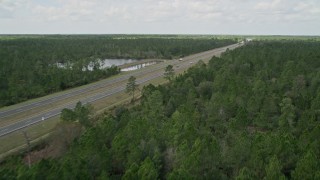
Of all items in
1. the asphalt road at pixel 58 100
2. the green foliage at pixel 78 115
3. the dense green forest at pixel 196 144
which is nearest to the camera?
the dense green forest at pixel 196 144

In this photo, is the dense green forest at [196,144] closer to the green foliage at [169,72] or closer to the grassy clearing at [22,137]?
the grassy clearing at [22,137]

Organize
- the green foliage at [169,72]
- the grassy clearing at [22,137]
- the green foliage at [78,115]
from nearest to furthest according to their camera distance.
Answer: the grassy clearing at [22,137] < the green foliage at [78,115] < the green foliage at [169,72]

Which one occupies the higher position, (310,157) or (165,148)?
(310,157)

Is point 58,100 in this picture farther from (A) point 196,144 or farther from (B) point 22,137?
(A) point 196,144

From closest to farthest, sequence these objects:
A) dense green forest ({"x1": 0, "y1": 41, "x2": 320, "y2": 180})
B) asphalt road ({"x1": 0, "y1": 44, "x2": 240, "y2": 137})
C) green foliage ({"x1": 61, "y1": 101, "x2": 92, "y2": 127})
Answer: dense green forest ({"x1": 0, "y1": 41, "x2": 320, "y2": 180}), green foliage ({"x1": 61, "y1": 101, "x2": 92, "y2": 127}), asphalt road ({"x1": 0, "y1": 44, "x2": 240, "y2": 137})

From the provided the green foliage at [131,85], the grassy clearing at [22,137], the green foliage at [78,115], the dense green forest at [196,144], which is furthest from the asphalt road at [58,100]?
the green foliage at [78,115]

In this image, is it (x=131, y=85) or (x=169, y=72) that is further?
(x=169, y=72)

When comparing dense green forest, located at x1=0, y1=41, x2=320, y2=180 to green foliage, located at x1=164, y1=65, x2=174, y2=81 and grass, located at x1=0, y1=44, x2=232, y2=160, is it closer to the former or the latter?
grass, located at x1=0, y1=44, x2=232, y2=160

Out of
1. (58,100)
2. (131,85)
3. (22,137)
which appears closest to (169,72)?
(131,85)

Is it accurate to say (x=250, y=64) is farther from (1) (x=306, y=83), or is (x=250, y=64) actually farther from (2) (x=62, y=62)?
(2) (x=62, y=62)

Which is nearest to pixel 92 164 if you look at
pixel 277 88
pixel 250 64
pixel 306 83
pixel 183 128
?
pixel 183 128

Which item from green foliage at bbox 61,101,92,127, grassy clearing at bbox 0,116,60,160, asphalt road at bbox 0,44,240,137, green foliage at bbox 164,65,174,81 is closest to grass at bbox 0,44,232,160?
grassy clearing at bbox 0,116,60,160
